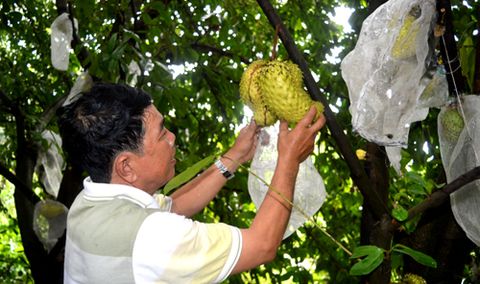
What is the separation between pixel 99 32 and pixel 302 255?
74.9 inches

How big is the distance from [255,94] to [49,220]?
7.76 feet

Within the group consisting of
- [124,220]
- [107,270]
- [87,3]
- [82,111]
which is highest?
[87,3]

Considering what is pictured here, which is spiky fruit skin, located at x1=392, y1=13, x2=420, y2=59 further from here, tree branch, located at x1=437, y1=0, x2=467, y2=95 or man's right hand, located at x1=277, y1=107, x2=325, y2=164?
man's right hand, located at x1=277, y1=107, x2=325, y2=164

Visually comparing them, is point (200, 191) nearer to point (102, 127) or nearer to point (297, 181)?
point (297, 181)

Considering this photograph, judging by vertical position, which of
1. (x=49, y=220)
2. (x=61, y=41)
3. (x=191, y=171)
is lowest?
(x=49, y=220)

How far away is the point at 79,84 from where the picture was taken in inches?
119

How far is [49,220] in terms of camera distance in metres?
3.45

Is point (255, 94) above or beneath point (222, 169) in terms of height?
above

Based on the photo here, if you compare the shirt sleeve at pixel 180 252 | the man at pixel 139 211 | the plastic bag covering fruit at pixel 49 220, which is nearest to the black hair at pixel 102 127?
the man at pixel 139 211

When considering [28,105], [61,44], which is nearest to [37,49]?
[28,105]

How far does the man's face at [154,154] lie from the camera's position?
4.92ft

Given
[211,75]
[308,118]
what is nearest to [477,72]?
[308,118]

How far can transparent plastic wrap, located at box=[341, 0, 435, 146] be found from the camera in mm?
1451

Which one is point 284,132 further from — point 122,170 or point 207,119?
point 207,119
